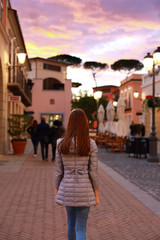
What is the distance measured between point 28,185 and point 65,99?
1635 inches

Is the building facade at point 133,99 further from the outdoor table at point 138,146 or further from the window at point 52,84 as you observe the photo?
the outdoor table at point 138,146

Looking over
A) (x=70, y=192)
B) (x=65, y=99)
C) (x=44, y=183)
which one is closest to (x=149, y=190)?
(x=44, y=183)

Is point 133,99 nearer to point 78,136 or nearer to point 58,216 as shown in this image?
point 58,216

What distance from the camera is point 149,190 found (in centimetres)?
817

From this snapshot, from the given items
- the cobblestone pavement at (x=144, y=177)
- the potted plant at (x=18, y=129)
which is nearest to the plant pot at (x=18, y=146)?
the potted plant at (x=18, y=129)

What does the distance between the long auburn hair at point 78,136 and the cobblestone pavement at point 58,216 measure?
170 cm

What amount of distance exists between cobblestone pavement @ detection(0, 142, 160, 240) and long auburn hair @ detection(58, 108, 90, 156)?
1702 millimetres

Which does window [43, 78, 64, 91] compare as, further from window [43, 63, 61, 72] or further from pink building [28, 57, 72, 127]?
window [43, 63, 61, 72]

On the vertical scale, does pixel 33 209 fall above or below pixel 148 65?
below

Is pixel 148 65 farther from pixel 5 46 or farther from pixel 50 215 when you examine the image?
pixel 50 215

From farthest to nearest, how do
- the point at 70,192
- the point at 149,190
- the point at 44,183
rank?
the point at 44,183 < the point at 149,190 < the point at 70,192

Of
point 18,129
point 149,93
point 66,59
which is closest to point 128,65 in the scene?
point 66,59

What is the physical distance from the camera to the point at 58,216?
5.70 metres

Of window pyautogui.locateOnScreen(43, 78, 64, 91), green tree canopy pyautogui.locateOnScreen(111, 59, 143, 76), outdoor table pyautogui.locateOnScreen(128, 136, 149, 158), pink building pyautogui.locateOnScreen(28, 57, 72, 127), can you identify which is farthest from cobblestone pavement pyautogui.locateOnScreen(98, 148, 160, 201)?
green tree canopy pyautogui.locateOnScreen(111, 59, 143, 76)
